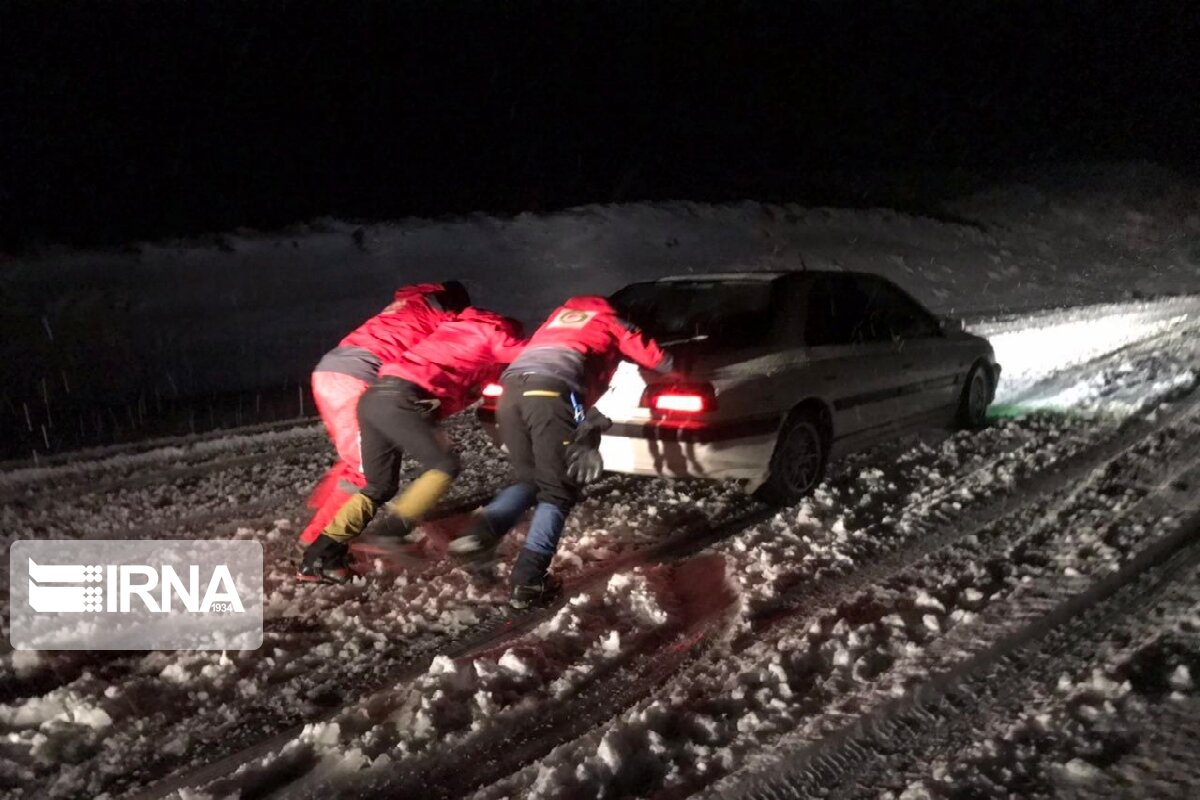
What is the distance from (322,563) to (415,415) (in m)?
0.97

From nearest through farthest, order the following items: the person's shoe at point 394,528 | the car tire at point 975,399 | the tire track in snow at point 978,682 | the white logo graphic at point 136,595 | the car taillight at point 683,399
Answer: the tire track in snow at point 978,682
the white logo graphic at point 136,595
the person's shoe at point 394,528
the car taillight at point 683,399
the car tire at point 975,399

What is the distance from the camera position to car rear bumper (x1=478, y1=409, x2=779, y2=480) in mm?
5730

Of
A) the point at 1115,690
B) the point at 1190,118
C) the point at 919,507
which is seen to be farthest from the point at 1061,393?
the point at 1190,118

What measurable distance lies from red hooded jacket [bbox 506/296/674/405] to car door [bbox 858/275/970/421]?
106 inches

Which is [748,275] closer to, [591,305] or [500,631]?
[591,305]

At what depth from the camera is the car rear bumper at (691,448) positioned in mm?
5730

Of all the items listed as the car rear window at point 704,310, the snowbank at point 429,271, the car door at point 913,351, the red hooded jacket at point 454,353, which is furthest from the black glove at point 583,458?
the snowbank at point 429,271

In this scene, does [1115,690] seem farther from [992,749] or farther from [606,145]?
[606,145]

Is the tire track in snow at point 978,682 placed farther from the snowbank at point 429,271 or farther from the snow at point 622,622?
the snowbank at point 429,271

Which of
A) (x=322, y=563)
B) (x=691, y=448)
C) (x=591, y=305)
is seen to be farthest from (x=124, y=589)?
(x=691, y=448)

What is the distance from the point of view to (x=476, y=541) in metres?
4.89

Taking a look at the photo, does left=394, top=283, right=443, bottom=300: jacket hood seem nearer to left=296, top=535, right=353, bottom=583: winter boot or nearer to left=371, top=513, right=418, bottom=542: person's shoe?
left=371, top=513, right=418, bottom=542: person's shoe

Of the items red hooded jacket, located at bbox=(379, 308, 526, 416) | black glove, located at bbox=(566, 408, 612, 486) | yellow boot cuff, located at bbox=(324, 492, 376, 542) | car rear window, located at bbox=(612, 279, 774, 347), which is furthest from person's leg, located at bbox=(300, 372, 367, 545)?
car rear window, located at bbox=(612, 279, 774, 347)

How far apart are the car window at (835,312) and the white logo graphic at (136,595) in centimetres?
370
